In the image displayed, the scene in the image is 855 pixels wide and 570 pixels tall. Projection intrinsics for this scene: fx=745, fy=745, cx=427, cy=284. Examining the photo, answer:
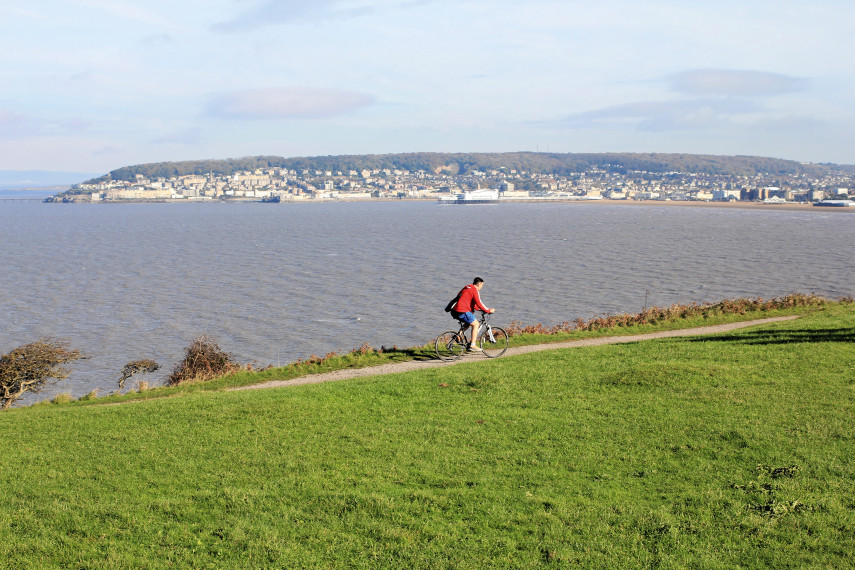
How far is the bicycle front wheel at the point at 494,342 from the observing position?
17.9 metres

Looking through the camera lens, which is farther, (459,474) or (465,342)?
(465,342)

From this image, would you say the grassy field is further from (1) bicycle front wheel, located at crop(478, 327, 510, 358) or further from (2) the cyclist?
(1) bicycle front wheel, located at crop(478, 327, 510, 358)

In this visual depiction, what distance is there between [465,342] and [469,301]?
4.28ft

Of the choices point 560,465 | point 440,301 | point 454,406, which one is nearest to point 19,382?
point 454,406

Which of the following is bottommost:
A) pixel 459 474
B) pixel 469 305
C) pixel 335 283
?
pixel 335 283

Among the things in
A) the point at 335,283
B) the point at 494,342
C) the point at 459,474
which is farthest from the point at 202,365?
the point at 335,283

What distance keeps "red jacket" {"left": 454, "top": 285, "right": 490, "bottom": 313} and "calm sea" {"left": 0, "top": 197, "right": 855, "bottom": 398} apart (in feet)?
38.2

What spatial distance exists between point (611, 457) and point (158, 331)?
28223 mm

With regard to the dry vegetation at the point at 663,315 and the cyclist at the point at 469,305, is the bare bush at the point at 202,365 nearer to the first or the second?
the cyclist at the point at 469,305

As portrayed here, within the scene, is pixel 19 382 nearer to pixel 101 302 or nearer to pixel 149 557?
pixel 149 557

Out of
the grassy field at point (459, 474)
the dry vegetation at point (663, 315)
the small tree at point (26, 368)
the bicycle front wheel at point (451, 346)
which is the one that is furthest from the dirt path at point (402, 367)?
the small tree at point (26, 368)

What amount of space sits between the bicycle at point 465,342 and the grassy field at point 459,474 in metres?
3.59

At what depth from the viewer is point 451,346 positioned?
698 inches

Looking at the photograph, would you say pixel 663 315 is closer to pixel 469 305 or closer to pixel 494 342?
pixel 494 342
